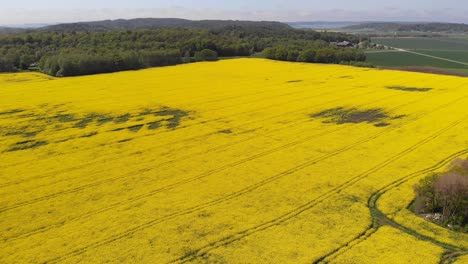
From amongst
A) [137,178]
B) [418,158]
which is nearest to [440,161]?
[418,158]

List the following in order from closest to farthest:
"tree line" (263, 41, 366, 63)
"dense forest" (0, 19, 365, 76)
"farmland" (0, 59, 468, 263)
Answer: "farmland" (0, 59, 468, 263) < "dense forest" (0, 19, 365, 76) < "tree line" (263, 41, 366, 63)

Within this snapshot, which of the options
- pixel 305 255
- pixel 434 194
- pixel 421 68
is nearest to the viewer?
pixel 305 255

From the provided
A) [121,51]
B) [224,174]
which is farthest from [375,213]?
[121,51]

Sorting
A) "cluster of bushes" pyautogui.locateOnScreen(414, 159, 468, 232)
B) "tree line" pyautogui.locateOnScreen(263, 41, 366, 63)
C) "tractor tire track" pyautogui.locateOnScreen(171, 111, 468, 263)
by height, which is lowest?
"tractor tire track" pyautogui.locateOnScreen(171, 111, 468, 263)

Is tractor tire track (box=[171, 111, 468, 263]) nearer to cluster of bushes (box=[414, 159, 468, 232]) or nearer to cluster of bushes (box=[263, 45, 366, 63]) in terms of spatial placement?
cluster of bushes (box=[414, 159, 468, 232])

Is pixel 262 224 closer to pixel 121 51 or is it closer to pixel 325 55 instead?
pixel 121 51

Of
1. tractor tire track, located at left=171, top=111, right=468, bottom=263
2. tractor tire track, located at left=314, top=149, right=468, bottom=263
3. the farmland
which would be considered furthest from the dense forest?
tractor tire track, located at left=314, top=149, right=468, bottom=263

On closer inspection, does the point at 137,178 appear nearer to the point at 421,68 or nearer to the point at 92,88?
the point at 92,88

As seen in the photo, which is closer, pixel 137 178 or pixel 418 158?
pixel 137 178
